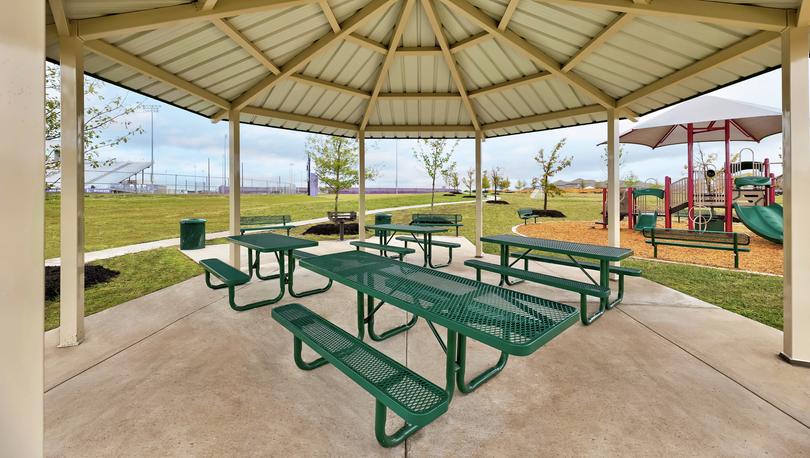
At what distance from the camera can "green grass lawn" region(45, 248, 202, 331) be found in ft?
16.9

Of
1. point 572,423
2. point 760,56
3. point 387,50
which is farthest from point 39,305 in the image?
point 760,56

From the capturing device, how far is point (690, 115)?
9883 mm

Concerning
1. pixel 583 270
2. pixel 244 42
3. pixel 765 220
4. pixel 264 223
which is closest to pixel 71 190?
pixel 244 42

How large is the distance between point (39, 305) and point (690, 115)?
554 inches

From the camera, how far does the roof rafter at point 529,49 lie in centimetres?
452

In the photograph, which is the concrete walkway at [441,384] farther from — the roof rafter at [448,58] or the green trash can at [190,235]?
the green trash can at [190,235]

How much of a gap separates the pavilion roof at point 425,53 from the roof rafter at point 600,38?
2 centimetres

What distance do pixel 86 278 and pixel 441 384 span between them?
7.66 meters

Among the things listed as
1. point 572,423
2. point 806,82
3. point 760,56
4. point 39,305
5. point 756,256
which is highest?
point 760,56

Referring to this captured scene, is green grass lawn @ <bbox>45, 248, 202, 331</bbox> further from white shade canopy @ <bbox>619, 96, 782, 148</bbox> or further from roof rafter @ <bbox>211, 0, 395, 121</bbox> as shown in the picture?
white shade canopy @ <bbox>619, 96, 782, 148</bbox>

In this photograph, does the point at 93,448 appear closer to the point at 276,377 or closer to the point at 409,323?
the point at 276,377

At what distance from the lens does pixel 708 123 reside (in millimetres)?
12305

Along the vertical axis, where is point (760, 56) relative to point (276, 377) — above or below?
above

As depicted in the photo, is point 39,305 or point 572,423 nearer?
point 39,305
